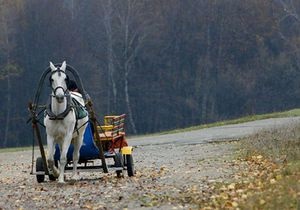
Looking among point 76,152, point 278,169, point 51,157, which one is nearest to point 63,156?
point 51,157

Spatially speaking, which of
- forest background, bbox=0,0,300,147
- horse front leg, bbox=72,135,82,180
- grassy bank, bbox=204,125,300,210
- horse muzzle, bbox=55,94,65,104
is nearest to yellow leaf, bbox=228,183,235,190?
grassy bank, bbox=204,125,300,210

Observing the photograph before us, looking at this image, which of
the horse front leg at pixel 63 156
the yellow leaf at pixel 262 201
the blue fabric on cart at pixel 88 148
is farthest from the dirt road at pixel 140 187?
the yellow leaf at pixel 262 201

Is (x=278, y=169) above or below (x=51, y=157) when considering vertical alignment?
below

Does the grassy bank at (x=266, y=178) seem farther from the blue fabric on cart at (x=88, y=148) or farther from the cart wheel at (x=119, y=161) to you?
the blue fabric on cart at (x=88, y=148)

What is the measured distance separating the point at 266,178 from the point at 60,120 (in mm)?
4221

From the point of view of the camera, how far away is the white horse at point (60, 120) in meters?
14.9

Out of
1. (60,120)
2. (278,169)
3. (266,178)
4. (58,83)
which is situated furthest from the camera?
(60,120)

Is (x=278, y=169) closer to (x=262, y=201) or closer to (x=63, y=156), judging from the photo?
(x=262, y=201)

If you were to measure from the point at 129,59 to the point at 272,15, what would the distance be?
1126cm

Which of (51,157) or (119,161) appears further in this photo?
(119,161)

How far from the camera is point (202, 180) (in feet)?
46.4

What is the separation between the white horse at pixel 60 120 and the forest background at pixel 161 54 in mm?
39495

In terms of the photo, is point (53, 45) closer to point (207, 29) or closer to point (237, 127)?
point (207, 29)

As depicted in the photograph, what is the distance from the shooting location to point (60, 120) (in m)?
15.0
